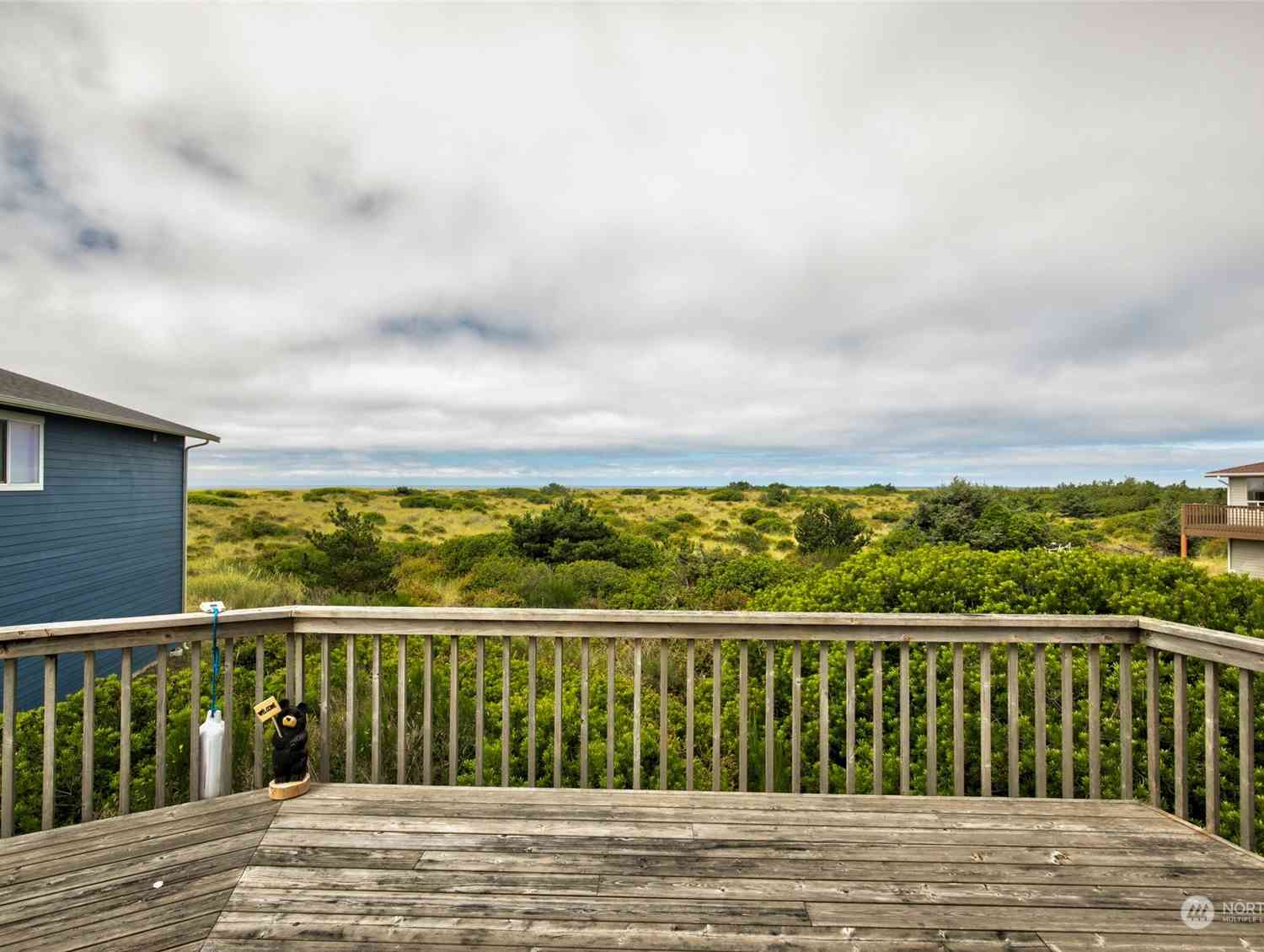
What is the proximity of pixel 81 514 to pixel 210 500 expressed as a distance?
3530 cm

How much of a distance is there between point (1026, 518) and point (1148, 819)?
48.5ft

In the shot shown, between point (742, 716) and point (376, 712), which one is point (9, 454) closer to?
point (376, 712)

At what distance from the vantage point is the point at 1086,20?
15.0ft

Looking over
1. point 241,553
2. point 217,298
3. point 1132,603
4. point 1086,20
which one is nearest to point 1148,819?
point 1132,603

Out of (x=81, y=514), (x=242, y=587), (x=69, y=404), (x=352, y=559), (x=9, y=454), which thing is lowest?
(x=242, y=587)

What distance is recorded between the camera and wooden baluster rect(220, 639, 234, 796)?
8.29 feet

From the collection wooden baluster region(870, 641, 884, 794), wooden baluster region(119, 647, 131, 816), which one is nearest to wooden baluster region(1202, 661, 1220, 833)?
wooden baluster region(870, 641, 884, 794)

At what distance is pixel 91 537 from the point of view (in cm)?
948

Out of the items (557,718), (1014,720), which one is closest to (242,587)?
(557,718)

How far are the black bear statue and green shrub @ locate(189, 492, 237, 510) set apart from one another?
41502 millimetres

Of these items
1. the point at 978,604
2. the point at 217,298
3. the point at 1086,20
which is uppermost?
the point at 1086,20

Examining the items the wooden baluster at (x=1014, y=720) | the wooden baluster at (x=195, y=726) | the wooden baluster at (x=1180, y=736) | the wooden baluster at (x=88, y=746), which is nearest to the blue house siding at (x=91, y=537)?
the wooden baluster at (x=88, y=746)

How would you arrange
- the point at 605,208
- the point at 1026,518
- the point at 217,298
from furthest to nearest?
1. the point at 1026,518
2. the point at 217,298
3. the point at 605,208

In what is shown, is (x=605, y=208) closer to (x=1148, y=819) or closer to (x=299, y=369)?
(x=1148, y=819)
